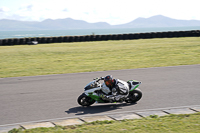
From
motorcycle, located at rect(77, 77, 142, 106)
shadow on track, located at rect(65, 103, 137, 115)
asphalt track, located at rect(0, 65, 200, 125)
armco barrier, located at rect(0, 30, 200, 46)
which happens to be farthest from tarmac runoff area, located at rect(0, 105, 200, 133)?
armco barrier, located at rect(0, 30, 200, 46)

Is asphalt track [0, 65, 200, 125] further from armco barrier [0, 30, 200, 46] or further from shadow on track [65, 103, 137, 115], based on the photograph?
armco barrier [0, 30, 200, 46]

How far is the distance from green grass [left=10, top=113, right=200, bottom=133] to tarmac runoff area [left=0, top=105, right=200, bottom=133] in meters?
0.35

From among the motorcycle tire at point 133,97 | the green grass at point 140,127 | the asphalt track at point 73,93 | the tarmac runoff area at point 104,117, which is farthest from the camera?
the motorcycle tire at point 133,97

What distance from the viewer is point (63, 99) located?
378 inches

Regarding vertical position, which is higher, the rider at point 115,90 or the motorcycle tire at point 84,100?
the rider at point 115,90

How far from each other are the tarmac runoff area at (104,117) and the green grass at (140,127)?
1.16ft

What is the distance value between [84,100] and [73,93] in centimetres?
161

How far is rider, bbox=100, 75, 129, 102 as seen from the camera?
878 cm

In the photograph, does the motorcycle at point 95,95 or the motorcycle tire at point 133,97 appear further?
the motorcycle tire at point 133,97

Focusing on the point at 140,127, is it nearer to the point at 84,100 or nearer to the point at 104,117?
the point at 104,117

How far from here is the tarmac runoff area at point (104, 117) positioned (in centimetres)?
703

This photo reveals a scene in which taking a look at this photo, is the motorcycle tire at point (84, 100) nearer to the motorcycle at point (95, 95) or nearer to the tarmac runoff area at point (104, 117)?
the motorcycle at point (95, 95)

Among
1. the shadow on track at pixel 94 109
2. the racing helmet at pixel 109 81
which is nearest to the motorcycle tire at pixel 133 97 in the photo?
the shadow on track at pixel 94 109

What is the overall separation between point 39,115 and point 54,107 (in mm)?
815
